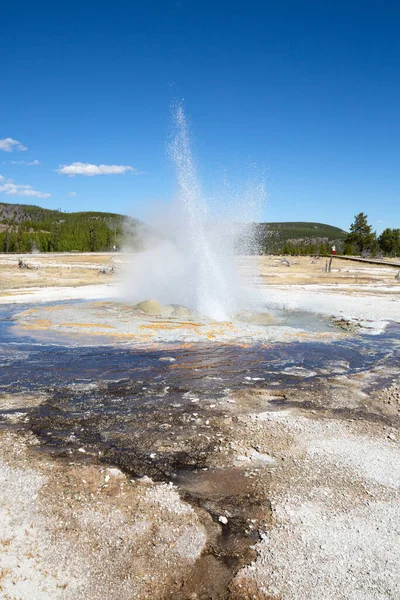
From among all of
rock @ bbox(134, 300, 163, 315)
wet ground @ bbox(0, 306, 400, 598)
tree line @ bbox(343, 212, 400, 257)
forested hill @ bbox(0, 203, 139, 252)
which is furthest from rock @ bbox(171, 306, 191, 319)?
tree line @ bbox(343, 212, 400, 257)

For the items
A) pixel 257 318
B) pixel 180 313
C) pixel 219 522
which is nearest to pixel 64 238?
pixel 180 313

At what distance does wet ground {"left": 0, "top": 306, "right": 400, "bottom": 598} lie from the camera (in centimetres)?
A: 436

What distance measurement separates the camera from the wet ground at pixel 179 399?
4355mm

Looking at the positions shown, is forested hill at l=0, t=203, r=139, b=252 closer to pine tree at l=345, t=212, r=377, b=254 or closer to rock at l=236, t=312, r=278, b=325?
pine tree at l=345, t=212, r=377, b=254

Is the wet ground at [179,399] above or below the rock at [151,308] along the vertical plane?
below

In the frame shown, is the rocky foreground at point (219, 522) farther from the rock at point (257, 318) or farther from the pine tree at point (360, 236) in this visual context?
the pine tree at point (360, 236)

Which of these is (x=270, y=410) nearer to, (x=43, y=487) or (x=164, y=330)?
(x=43, y=487)

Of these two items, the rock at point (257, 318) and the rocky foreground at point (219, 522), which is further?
the rock at point (257, 318)

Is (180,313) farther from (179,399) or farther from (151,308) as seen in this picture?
(179,399)

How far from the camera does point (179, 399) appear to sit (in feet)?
23.9

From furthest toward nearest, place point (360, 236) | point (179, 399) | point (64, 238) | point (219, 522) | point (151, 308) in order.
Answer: point (64, 238)
point (360, 236)
point (151, 308)
point (179, 399)
point (219, 522)

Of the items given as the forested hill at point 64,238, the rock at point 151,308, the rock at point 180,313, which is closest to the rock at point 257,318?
the rock at point 180,313

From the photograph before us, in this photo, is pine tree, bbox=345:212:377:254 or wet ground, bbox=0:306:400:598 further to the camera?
pine tree, bbox=345:212:377:254

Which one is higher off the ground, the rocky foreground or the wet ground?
the rocky foreground
